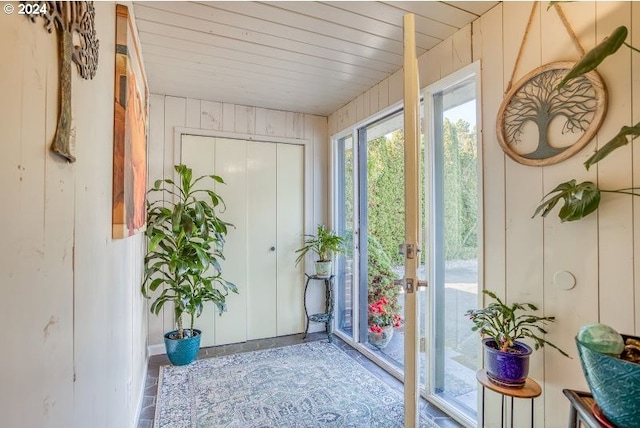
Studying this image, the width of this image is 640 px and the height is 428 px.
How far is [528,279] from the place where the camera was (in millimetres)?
1549

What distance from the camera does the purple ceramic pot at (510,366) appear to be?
1.37 m

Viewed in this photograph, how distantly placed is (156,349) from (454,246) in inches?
106

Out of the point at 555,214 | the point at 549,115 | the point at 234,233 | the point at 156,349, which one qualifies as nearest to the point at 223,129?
the point at 234,233

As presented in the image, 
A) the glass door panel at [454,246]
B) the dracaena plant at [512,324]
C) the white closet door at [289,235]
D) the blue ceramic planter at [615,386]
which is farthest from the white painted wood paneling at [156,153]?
the blue ceramic planter at [615,386]

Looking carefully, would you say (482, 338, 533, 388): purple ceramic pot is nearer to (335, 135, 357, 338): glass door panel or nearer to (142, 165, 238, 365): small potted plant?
(335, 135, 357, 338): glass door panel

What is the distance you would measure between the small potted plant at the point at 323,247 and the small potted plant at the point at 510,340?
1.70m

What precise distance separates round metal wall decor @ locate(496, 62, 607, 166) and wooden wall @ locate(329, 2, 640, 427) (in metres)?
0.04

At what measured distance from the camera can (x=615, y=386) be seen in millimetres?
848

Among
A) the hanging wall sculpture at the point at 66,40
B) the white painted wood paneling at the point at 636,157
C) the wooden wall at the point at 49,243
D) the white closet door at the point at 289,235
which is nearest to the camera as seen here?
the wooden wall at the point at 49,243

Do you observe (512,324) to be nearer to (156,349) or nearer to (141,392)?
(141,392)

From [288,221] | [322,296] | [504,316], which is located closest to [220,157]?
[288,221]

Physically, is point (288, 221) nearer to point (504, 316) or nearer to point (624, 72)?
point (504, 316)

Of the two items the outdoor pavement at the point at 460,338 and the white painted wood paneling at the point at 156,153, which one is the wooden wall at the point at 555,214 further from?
the white painted wood paneling at the point at 156,153

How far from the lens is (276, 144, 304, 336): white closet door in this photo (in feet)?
11.3
